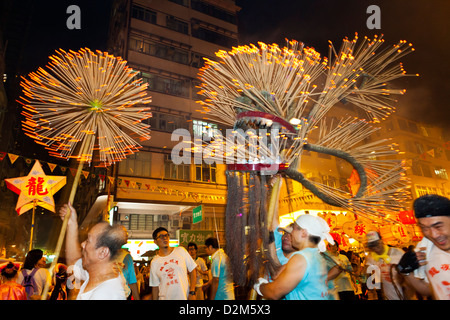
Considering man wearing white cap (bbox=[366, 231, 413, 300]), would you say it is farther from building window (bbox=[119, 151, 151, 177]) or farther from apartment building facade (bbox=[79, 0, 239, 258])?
building window (bbox=[119, 151, 151, 177])

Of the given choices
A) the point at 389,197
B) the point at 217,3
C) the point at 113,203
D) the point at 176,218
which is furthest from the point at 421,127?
the point at 389,197

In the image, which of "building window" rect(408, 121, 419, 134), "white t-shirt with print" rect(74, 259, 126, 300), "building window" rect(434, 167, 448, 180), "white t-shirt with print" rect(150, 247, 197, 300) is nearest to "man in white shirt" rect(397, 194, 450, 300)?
"white t-shirt with print" rect(74, 259, 126, 300)

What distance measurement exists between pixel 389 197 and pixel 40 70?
16.7ft

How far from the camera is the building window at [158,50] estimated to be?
20.0 metres

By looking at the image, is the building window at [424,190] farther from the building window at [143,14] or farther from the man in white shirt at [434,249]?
the man in white shirt at [434,249]

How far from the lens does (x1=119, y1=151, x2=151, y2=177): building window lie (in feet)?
56.5

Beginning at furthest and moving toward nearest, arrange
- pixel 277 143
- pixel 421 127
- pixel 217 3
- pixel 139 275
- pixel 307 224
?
pixel 421 127 < pixel 217 3 < pixel 139 275 < pixel 277 143 < pixel 307 224

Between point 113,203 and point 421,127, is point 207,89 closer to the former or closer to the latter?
point 113,203

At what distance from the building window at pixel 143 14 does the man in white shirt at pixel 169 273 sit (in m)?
20.4

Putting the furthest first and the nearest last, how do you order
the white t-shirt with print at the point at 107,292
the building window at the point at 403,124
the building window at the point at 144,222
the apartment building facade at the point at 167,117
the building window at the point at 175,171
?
the building window at the point at 403,124
the building window at the point at 175,171
the building window at the point at 144,222
the apartment building facade at the point at 167,117
the white t-shirt with print at the point at 107,292

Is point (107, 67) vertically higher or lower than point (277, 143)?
higher

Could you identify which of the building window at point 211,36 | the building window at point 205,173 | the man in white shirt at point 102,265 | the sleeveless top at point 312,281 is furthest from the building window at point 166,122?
the sleeveless top at point 312,281

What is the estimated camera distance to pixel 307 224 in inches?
113

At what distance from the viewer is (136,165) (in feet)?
58.4
